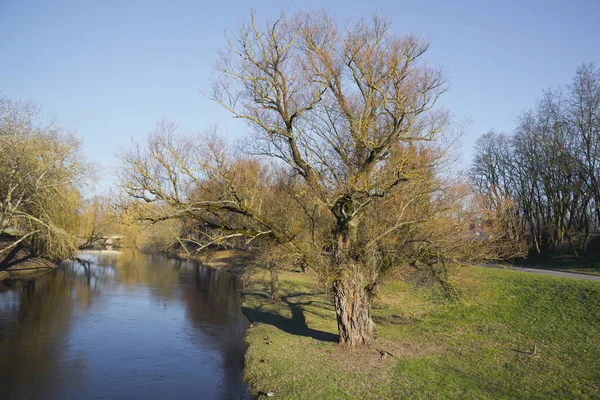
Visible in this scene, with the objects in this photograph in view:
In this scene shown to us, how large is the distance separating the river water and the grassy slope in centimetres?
153

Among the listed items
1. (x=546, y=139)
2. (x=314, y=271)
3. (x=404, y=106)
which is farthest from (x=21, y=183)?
(x=546, y=139)

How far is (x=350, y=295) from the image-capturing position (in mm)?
14398

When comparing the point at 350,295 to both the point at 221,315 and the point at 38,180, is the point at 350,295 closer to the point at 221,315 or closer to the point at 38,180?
the point at 221,315

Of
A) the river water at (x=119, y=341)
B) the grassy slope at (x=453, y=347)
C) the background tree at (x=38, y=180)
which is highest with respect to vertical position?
the background tree at (x=38, y=180)

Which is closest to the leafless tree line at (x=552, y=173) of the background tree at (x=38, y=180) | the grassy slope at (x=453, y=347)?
the grassy slope at (x=453, y=347)

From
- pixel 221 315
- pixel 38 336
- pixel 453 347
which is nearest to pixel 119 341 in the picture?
pixel 38 336

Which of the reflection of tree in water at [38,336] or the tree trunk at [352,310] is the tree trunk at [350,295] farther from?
the reflection of tree in water at [38,336]

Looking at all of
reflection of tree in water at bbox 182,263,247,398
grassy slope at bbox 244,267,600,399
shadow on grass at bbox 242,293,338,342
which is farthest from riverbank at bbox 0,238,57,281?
grassy slope at bbox 244,267,600,399

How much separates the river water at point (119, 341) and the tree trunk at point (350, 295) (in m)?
3.78

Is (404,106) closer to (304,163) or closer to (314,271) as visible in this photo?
(304,163)

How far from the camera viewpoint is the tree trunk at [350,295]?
14289mm

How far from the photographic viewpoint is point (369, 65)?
13.4 meters

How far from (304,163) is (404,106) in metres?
3.49

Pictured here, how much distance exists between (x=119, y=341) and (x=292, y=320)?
7.44m
